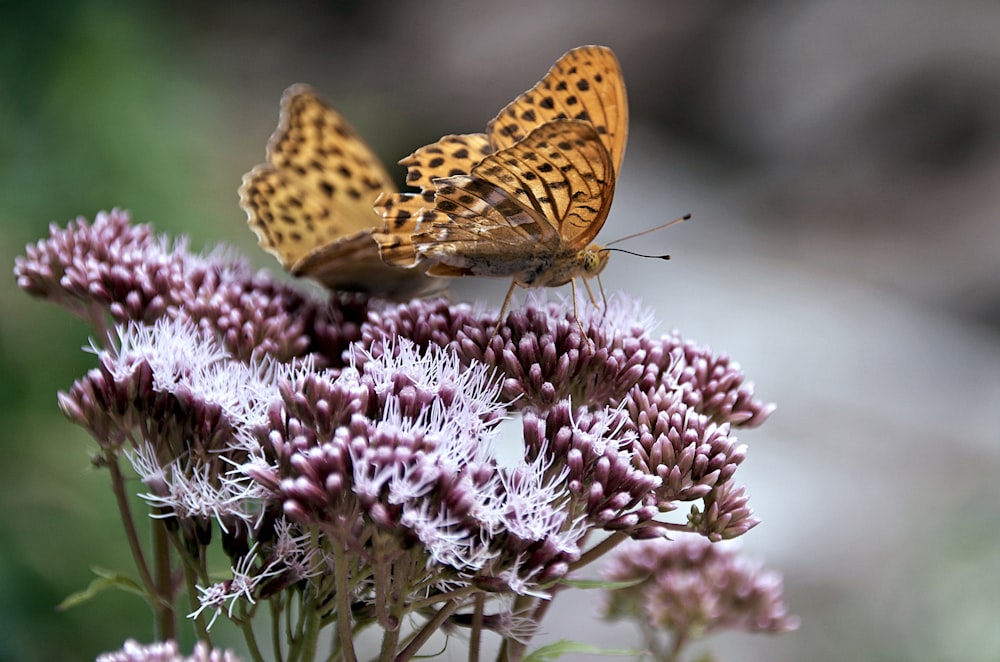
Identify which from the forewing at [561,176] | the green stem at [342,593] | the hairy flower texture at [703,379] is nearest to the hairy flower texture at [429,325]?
the forewing at [561,176]

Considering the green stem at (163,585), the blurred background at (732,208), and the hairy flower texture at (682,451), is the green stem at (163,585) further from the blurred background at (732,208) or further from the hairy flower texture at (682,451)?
the hairy flower texture at (682,451)

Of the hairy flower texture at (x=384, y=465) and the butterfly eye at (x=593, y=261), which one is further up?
the butterfly eye at (x=593, y=261)

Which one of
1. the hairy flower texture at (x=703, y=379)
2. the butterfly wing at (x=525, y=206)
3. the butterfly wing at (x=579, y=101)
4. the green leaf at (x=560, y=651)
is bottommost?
the green leaf at (x=560, y=651)

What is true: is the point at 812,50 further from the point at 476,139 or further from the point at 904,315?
the point at 476,139

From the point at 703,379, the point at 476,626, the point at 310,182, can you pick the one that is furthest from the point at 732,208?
the point at 476,626

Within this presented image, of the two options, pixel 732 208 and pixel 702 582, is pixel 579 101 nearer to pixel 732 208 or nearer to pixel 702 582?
pixel 702 582

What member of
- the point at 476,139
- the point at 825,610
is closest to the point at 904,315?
the point at 825,610

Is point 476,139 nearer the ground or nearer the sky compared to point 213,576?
nearer the sky

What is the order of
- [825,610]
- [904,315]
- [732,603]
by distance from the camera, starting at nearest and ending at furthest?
1. [732,603]
2. [825,610]
3. [904,315]
